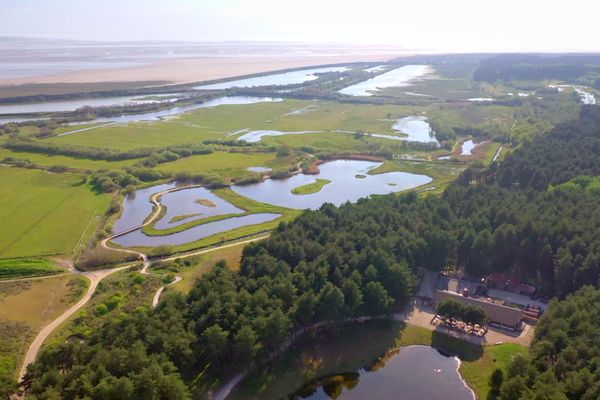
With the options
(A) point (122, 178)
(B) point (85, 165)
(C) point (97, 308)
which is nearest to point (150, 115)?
(B) point (85, 165)

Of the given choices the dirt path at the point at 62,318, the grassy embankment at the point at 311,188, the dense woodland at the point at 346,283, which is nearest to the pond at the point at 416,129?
the grassy embankment at the point at 311,188

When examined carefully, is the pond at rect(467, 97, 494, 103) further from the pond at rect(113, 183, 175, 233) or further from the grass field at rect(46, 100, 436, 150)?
the pond at rect(113, 183, 175, 233)

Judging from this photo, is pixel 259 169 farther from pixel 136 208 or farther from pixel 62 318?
pixel 62 318

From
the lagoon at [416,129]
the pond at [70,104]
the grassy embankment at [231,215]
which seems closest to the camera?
the grassy embankment at [231,215]

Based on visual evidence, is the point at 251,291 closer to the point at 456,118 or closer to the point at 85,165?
the point at 85,165

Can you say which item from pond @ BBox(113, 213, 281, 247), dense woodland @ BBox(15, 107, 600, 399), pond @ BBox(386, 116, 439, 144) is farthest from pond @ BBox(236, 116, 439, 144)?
dense woodland @ BBox(15, 107, 600, 399)

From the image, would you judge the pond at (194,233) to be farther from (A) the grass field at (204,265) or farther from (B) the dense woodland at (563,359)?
(B) the dense woodland at (563,359)
